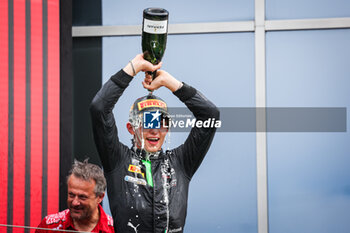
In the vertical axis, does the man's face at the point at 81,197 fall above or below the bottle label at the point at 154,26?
below

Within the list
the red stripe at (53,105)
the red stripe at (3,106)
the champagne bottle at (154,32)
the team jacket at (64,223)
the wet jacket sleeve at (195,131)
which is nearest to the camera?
the champagne bottle at (154,32)

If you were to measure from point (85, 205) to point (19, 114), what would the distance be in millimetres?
454

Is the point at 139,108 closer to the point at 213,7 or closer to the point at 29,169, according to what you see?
the point at 29,169

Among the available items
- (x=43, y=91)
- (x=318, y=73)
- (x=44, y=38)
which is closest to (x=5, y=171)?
(x=43, y=91)

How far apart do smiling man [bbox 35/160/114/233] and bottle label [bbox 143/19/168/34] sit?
0.64 m

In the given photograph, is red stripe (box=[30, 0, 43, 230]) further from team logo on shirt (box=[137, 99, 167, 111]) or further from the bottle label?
the bottle label

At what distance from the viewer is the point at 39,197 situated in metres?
2.02

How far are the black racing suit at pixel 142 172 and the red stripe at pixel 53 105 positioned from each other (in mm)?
538

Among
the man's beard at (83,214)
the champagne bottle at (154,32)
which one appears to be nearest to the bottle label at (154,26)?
the champagne bottle at (154,32)

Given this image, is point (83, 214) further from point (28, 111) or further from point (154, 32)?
point (154, 32)

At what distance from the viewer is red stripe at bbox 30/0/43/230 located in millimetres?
1990

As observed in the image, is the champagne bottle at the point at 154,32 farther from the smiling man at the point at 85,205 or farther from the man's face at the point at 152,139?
the smiling man at the point at 85,205

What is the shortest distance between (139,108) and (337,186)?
1.04 meters

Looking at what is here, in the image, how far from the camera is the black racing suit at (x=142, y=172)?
1.51 metres
